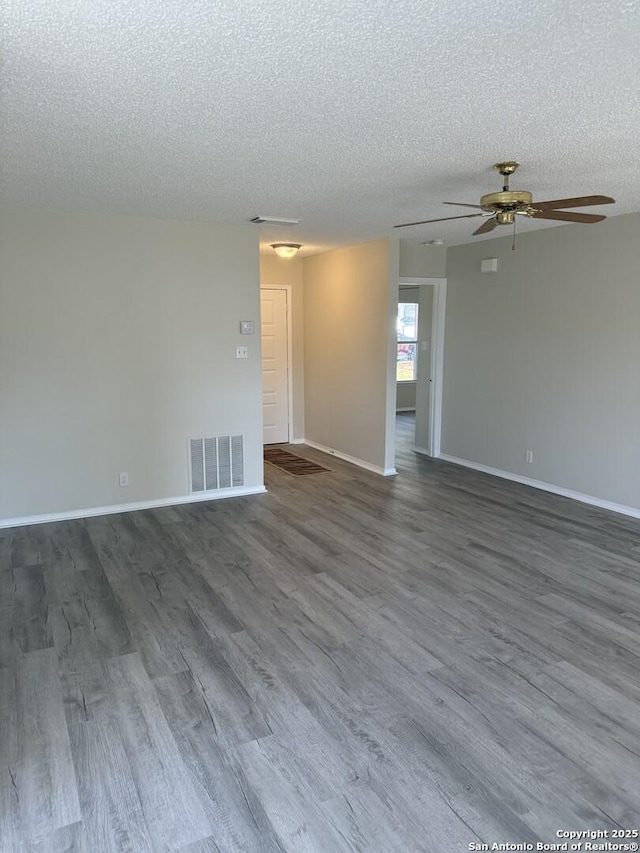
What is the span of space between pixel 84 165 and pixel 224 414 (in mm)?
2510

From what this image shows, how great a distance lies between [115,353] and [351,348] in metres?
2.78

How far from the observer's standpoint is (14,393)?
4.43 meters

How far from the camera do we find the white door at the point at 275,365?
7453 mm

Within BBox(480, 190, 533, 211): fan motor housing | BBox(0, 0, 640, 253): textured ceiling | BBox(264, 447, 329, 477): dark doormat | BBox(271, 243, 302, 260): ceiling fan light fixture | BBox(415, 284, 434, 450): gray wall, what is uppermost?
BBox(0, 0, 640, 253): textured ceiling

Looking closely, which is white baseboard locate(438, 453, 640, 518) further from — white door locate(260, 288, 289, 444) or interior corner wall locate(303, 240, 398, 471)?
white door locate(260, 288, 289, 444)

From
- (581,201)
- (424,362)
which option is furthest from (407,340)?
(581,201)

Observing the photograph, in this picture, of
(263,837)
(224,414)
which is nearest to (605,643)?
(263,837)

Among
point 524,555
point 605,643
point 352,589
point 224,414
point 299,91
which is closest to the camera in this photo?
point 299,91

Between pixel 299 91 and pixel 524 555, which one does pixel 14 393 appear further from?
pixel 524 555

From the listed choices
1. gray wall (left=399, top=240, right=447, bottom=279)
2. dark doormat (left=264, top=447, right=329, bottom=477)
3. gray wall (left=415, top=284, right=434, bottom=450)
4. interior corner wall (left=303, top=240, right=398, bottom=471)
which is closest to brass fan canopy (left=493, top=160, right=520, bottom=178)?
interior corner wall (left=303, top=240, right=398, bottom=471)

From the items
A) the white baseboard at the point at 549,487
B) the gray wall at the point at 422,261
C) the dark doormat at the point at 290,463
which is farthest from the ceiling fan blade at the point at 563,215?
the dark doormat at the point at 290,463

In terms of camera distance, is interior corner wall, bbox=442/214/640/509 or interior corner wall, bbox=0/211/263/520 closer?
interior corner wall, bbox=0/211/263/520

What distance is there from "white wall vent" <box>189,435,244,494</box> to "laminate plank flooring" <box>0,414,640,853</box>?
77 centimetres

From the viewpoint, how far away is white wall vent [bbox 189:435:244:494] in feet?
17.1
